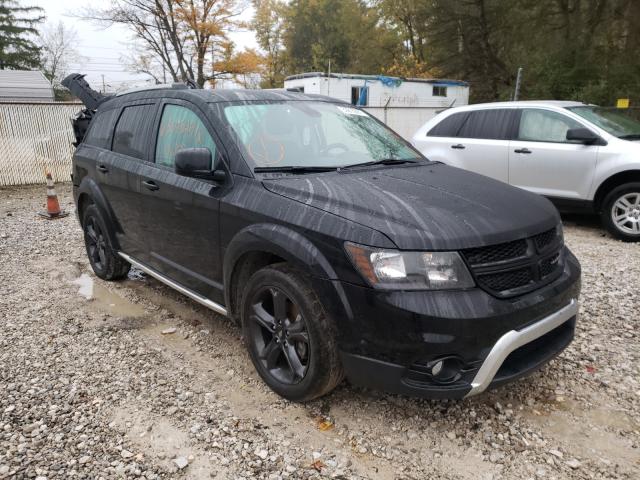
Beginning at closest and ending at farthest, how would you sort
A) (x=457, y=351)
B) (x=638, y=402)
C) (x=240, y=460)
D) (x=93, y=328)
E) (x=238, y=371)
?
(x=457, y=351), (x=240, y=460), (x=638, y=402), (x=238, y=371), (x=93, y=328)

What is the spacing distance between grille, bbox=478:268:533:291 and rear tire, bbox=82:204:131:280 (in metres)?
3.67

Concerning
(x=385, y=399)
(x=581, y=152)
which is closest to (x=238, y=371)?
(x=385, y=399)

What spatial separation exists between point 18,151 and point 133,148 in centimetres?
970

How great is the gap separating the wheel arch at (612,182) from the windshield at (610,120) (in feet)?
1.79

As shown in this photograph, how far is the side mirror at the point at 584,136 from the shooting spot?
6281 mm

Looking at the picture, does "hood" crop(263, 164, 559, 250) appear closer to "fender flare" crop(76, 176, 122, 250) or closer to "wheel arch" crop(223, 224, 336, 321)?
"wheel arch" crop(223, 224, 336, 321)

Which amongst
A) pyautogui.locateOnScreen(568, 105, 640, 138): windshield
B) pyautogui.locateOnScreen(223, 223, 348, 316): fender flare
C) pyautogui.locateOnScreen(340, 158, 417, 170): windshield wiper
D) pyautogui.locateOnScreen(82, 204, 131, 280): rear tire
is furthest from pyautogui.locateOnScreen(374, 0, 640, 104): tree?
pyautogui.locateOnScreen(223, 223, 348, 316): fender flare

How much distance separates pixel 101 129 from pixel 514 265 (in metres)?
4.21

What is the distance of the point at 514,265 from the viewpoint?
2484 millimetres

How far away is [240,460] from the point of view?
8.23 ft

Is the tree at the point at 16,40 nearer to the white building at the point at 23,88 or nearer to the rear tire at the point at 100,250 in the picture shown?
the white building at the point at 23,88

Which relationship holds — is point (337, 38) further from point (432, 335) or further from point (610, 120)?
point (432, 335)

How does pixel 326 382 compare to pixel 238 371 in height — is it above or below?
above

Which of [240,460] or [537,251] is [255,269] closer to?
[240,460]
